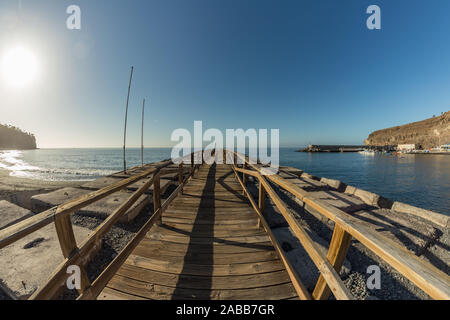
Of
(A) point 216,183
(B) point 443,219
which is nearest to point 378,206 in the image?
(B) point 443,219

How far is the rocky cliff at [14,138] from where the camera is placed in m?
107

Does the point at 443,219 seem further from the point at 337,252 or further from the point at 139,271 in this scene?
the point at 139,271

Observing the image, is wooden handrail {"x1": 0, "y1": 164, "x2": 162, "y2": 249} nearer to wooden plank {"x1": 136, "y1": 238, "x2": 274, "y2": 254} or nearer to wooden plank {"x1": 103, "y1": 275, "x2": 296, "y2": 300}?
wooden plank {"x1": 103, "y1": 275, "x2": 296, "y2": 300}

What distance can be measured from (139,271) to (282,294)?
7.48 feet

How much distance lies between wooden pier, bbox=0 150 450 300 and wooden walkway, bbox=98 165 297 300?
1 centimetres

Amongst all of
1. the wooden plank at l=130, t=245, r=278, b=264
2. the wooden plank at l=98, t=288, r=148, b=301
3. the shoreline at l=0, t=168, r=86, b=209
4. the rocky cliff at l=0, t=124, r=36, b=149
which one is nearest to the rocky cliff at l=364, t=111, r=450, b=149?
the wooden plank at l=130, t=245, r=278, b=264

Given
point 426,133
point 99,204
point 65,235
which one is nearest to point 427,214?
point 65,235

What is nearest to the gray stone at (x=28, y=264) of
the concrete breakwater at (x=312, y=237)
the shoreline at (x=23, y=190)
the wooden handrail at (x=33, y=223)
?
the concrete breakwater at (x=312, y=237)

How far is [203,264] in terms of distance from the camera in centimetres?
270

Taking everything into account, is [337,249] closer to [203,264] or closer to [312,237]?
[203,264]

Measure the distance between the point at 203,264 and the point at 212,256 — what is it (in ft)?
0.76

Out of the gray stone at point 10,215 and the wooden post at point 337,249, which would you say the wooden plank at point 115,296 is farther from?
the gray stone at point 10,215

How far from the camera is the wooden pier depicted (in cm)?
129
